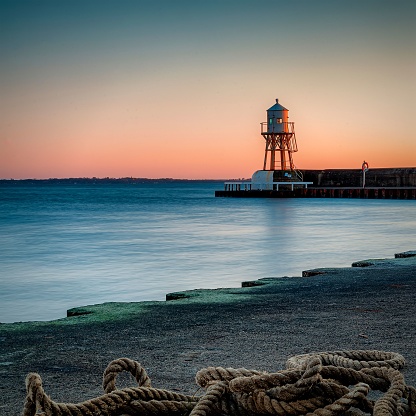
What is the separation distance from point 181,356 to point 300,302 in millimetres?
2493

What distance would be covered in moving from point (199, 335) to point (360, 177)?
64.3 metres

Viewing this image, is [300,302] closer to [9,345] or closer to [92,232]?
[9,345]

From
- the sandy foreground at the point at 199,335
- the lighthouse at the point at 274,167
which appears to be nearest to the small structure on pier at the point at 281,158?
the lighthouse at the point at 274,167

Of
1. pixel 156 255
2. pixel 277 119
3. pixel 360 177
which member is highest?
pixel 277 119

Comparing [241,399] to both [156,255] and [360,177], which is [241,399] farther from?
[360,177]

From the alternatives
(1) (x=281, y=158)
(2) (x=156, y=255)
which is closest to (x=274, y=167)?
(1) (x=281, y=158)

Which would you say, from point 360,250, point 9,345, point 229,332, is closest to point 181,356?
point 229,332

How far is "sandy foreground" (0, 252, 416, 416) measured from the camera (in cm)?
409

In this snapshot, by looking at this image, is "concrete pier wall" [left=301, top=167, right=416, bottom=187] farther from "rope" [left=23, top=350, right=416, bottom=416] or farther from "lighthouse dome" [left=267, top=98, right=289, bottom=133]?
"rope" [left=23, top=350, right=416, bottom=416]

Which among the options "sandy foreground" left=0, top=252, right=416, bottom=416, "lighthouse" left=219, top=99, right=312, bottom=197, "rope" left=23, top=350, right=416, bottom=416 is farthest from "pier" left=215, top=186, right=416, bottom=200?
"rope" left=23, top=350, right=416, bottom=416

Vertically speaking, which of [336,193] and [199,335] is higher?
[199,335]

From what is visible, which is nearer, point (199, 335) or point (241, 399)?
point (241, 399)

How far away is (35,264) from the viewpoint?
16.1 m

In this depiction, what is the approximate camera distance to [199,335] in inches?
206
